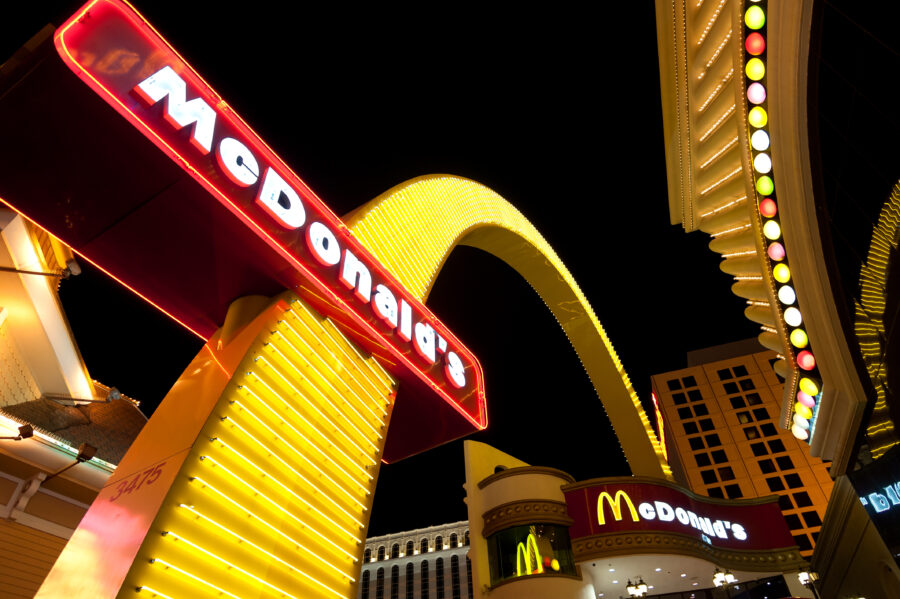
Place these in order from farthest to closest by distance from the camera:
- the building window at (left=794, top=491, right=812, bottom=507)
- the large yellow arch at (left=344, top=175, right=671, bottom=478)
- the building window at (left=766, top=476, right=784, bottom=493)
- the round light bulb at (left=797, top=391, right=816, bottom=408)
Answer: the building window at (left=766, top=476, right=784, bottom=493), the building window at (left=794, top=491, right=812, bottom=507), the large yellow arch at (left=344, top=175, right=671, bottom=478), the round light bulb at (left=797, top=391, right=816, bottom=408)

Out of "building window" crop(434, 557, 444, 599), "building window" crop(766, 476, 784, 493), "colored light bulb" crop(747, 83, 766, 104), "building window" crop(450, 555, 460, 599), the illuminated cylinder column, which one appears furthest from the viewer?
"building window" crop(434, 557, 444, 599)

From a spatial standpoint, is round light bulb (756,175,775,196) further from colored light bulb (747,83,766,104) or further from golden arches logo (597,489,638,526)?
golden arches logo (597,489,638,526)

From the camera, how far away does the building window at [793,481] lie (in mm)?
55609

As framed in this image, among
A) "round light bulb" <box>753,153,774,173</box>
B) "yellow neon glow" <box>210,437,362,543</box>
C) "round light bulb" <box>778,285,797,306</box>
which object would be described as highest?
"round light bulb" <box>753,153,774,173</box>

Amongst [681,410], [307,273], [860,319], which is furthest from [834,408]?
[681,410]

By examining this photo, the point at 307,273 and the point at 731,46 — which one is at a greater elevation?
the point at 731,46

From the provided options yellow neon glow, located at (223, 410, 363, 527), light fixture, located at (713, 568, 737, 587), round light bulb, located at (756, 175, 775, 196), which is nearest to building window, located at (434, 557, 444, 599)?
light fixture, located at (713, 568, 737, 587)

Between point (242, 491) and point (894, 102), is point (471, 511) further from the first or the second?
point (894, 102)

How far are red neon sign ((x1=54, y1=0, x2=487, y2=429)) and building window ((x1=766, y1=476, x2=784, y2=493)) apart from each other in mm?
63080

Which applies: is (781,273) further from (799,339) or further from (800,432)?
(800,432)

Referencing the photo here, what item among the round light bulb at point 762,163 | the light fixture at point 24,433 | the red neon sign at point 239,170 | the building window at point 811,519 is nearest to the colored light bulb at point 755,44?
the round light bulb at point 762,163

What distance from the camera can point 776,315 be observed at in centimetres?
622

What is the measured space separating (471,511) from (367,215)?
14213 mm

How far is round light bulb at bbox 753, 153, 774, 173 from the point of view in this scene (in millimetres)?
5707
